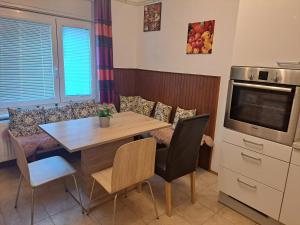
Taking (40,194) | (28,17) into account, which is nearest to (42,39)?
(28,17)

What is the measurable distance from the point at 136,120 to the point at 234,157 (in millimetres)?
1082

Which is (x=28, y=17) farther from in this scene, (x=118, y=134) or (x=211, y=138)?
(x=211, y=138)

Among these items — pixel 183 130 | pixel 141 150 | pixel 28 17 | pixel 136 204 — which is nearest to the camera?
pixel 141 150

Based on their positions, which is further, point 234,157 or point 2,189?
point 2,189

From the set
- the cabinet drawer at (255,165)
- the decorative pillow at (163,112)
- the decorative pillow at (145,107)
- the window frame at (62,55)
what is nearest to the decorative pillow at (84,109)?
the window frame at (62,55)

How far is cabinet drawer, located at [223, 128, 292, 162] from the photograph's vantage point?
5.61 ft

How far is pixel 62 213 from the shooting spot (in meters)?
2.01

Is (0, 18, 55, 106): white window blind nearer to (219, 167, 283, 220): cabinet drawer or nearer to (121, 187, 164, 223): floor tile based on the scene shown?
(121, 187, 164, 223): floor tile

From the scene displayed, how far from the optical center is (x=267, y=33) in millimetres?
1748

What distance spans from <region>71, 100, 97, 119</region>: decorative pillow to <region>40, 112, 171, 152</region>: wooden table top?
80 centimetres

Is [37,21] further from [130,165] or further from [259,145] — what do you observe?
[259,145]

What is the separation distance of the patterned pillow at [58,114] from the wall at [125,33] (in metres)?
1.13

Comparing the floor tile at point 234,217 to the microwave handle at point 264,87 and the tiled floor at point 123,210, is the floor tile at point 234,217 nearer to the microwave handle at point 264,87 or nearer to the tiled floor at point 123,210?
the tiled floor at point 123,210

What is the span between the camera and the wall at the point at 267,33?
1.61 m
